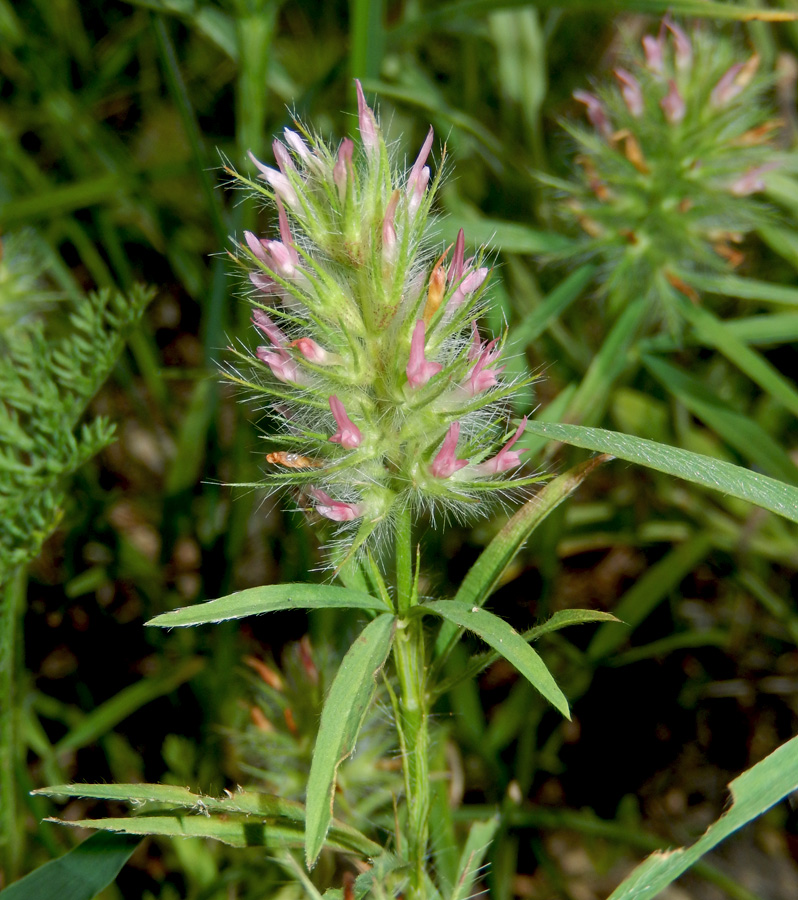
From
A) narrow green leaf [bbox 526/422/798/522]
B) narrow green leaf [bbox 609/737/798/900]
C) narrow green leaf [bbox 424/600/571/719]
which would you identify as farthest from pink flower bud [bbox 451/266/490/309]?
narrow green leaf [bbox 609/737/798/900]

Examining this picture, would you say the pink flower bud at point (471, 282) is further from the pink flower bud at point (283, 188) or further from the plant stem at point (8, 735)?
the plant stem at point (8, 735)

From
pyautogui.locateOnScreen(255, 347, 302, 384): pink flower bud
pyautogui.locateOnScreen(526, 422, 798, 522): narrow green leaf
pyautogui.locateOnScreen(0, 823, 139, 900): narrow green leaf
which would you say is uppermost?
pyautogui.locateOnScreen(255, 347, 302, 384): pink flower bud

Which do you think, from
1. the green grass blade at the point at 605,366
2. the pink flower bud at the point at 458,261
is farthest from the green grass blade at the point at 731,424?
the pink flower bud at the point at 458,261

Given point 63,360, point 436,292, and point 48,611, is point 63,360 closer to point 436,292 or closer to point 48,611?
point 436,292

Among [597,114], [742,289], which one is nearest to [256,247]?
[597,114]

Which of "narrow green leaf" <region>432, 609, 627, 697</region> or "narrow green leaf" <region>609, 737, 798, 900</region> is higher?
"narrow green leaf" <region>432, 609, 627, 697</region>

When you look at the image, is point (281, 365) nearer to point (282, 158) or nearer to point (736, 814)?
point (282, 158)

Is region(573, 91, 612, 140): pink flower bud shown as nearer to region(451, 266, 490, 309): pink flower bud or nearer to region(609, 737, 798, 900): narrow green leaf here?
region(451, 266, 490, 309): pink flower bud

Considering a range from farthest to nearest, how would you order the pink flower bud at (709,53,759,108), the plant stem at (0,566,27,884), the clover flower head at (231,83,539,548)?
the pink flower bud at (709,53,759,108) → the plant stem at (0,566,27,884) → the clover flower head at (231,83,539,548)
